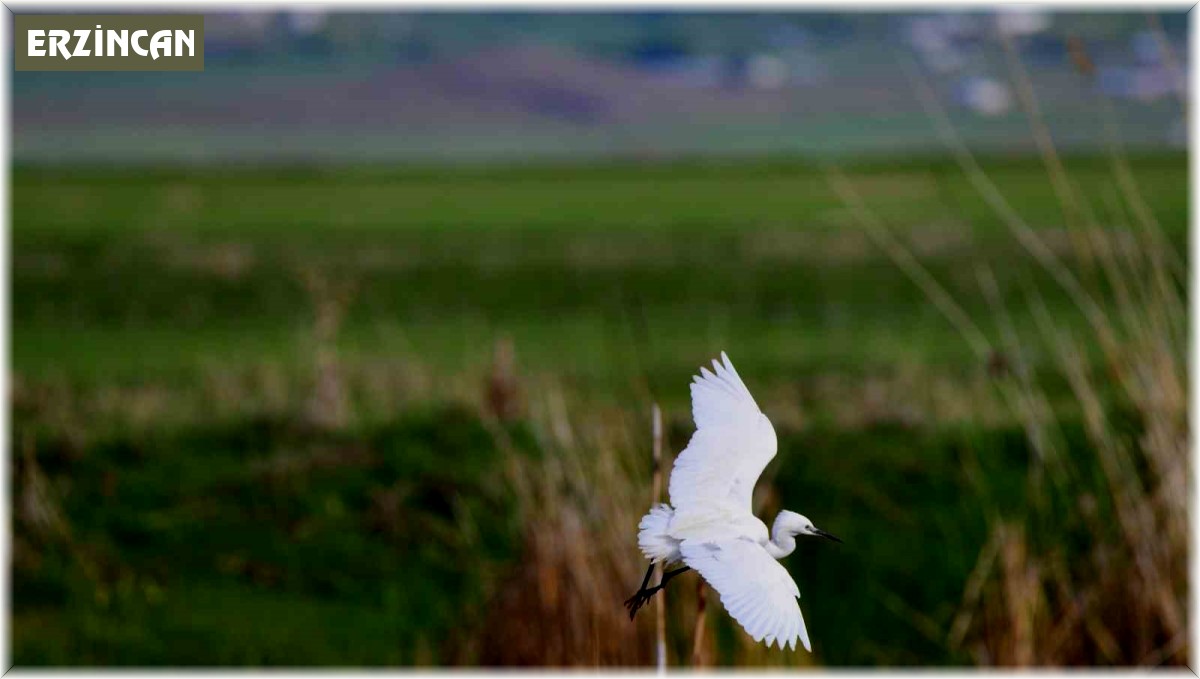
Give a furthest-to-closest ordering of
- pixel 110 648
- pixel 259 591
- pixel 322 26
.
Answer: pixel 322 26 < pixel 259 591 < pixel 110 648

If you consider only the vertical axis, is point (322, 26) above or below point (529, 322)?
above

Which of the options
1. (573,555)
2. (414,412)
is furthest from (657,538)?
(414,412)

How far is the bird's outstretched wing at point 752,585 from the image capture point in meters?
0.62

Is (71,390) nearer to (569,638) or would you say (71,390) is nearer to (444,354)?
(444,354)

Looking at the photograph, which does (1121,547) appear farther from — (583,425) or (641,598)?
(641,598)

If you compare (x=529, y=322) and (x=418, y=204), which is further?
(x=418, y=204)

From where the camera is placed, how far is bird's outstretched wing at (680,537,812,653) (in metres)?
0.62

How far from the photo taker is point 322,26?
198 feet

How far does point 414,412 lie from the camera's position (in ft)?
21.5

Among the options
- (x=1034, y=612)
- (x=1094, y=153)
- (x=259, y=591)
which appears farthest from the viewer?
(x=1094, y=153)

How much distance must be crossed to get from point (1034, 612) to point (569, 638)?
1156 millimetres

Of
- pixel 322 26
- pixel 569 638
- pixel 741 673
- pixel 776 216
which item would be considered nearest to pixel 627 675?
pixel 569 638

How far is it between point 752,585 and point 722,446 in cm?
10

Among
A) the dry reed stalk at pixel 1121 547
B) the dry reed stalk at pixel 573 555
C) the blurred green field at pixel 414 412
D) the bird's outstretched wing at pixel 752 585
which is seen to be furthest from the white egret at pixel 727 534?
the dry reed stalk at pixel 1121 547
